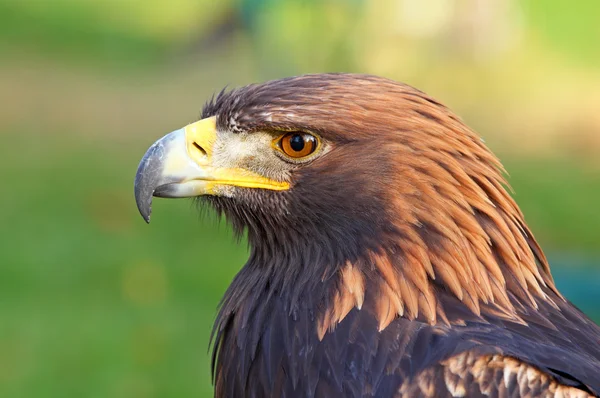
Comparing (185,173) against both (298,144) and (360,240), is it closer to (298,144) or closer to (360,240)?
(298,144)

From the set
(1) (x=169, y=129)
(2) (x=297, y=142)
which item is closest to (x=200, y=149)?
(2) (x=297, y=142)

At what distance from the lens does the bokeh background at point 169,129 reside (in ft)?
22.1

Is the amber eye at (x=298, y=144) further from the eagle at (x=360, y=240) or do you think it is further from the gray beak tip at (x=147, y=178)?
the gray beak tip at (x=147, y=178)

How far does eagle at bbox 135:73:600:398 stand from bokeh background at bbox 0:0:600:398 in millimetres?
635

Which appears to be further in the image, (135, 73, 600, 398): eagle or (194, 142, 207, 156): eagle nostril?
(194, 142, 207, 156): eagle nostril

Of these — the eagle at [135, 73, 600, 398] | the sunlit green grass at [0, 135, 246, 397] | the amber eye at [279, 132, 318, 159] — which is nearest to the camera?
the eagle at [135, 73, 600, 398]

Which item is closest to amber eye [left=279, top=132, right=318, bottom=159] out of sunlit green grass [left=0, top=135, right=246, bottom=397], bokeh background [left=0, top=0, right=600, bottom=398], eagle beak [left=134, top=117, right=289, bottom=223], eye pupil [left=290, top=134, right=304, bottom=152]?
eye pupil [left=290, top=134, right=304, bottom=152]

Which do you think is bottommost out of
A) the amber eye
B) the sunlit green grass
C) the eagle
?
the sunlit green grass

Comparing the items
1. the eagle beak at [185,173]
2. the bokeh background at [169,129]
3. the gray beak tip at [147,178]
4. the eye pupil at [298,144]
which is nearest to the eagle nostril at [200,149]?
the eagle beak at [185,173]

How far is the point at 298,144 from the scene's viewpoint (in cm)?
318

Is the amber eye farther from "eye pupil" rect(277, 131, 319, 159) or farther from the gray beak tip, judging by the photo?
the gray beak tip

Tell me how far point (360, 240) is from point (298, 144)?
1.21 feet

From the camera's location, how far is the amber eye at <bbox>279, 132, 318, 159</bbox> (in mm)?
3168

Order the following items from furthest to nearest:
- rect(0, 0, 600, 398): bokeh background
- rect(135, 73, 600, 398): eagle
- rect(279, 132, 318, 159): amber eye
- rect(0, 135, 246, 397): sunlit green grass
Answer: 1. rect(0, 0, 600, 398): bokeh background
2. rect(0, 135, 246, 397): sunlit green grass
3. rect(279, 132, 318, 159): amber eye
4. rect(135, 73, 600, 398): eagle
